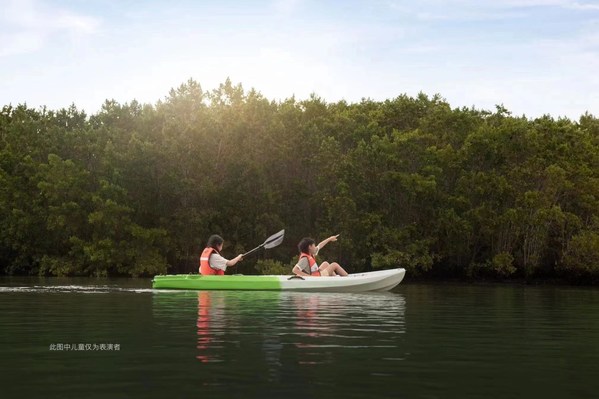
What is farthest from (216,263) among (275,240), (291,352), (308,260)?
(291,352)

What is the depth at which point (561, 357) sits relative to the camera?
30.5 feet

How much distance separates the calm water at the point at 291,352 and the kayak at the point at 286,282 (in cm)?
613

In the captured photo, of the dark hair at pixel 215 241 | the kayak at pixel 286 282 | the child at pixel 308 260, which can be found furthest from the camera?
the kayak at pixel 286 282

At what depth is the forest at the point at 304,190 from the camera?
39688 millimetres

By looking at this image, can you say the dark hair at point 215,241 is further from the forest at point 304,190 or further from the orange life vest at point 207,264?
the forest at point 304,190

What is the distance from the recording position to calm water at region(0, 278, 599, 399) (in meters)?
6.96

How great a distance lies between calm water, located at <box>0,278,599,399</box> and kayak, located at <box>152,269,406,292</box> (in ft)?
20.1

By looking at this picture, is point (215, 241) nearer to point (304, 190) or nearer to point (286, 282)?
point (286, 282)

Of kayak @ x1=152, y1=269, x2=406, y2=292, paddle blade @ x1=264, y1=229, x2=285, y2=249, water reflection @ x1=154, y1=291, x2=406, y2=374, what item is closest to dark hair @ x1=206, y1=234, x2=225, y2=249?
kayak @ x1=152, y1=269, x2=406, y2=292

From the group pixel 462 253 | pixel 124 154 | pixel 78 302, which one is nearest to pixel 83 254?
pixel 124 154

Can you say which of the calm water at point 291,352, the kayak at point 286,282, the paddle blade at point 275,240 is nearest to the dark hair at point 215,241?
the kayak at point 286,282

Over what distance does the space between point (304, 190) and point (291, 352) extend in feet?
115

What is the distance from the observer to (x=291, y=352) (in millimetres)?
9211

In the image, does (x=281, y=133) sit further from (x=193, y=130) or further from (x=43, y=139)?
(x=43, y=139)
